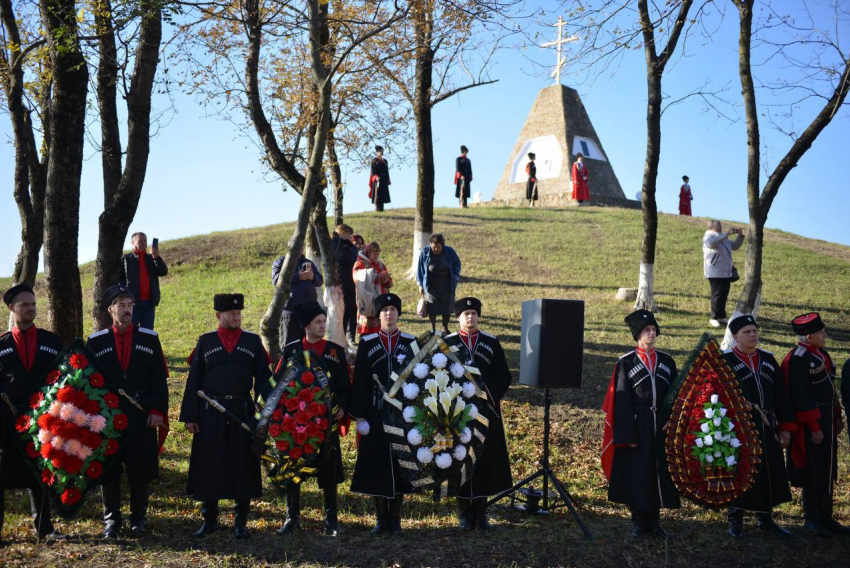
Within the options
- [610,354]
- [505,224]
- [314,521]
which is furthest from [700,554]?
[505,224]

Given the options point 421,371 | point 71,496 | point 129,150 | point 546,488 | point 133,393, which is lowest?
point 546,488

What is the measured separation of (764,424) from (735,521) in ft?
2.93

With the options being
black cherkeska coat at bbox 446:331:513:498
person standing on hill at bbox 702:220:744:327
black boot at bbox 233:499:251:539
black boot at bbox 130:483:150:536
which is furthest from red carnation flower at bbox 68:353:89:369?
Result: person standing on hill at bbox 702:220:744:327

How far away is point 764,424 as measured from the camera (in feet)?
22.5

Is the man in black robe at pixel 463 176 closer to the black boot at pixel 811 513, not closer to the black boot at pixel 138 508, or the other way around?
the black boot at pixel 811 513

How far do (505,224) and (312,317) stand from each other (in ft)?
67.7

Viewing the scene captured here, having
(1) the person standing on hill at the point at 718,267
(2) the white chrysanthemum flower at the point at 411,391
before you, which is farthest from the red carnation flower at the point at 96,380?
(1) the person standing on hill at the point at 718,267

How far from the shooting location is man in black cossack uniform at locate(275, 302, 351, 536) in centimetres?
641

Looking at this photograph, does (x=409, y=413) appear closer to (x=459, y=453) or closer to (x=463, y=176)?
(x=459, y=453)

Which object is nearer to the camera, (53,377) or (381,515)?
(53,377)

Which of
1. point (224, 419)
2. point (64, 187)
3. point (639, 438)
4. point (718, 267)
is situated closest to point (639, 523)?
point (639, 438)

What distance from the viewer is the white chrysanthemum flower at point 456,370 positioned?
6.41 metres

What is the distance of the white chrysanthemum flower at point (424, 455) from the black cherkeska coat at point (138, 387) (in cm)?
213

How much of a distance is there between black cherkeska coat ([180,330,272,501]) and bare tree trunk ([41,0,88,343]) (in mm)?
2709
